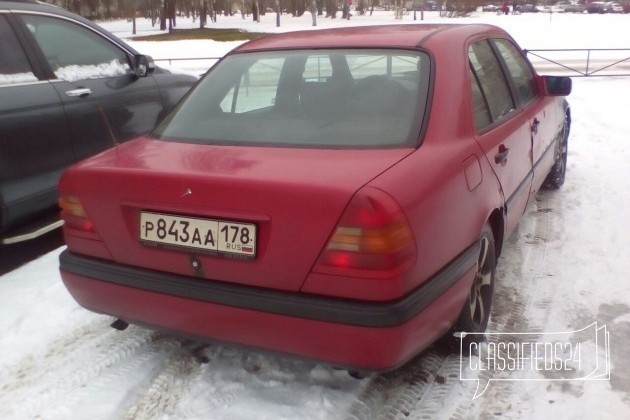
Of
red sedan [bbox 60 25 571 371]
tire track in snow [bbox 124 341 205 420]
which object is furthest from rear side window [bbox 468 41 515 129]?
tire track in snow [bbox 124 341 205 420]

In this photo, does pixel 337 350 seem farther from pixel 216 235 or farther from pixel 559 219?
pixel 559 219

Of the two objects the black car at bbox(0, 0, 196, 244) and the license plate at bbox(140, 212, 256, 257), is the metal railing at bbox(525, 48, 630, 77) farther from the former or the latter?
the license plate at bbox(140, 212, 256, 257)

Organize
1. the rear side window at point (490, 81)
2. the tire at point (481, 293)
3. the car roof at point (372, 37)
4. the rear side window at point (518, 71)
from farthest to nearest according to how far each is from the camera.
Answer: the rear side window at point (518, 71), the rear side window at point (490, 81), the car roof at point (372, 37), the tire at point (481, 293)

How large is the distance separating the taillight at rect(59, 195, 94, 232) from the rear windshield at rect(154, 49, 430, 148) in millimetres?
543

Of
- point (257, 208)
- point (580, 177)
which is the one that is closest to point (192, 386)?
point (257, 208)

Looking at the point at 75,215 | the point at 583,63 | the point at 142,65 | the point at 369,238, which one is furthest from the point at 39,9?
the point at 583,63

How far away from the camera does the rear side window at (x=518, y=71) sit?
150 inches

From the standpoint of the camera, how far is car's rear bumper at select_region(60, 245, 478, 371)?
6.97ft

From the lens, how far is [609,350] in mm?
2938

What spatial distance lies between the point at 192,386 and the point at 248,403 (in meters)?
0.30

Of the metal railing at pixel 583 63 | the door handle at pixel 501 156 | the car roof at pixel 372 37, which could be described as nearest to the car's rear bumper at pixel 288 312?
the door handle at pixel 501 156

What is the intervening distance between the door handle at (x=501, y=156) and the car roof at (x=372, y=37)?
2.03ft

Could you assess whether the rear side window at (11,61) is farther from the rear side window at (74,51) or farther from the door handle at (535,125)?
the door handle at (535,125)

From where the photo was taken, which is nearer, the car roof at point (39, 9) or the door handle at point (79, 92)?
the car roof at point (39, 9)
